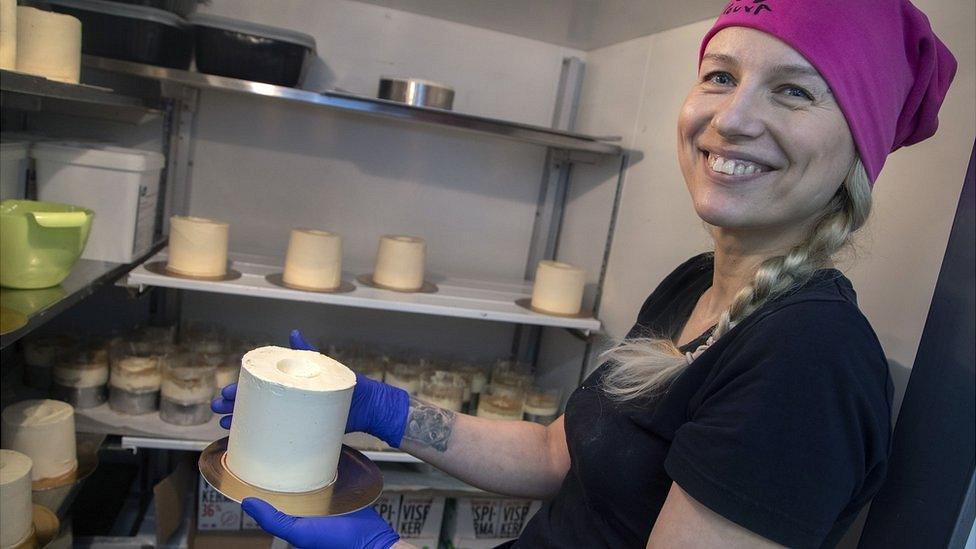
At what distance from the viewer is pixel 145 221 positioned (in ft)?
5.74

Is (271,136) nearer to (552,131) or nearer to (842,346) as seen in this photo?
(552,131)

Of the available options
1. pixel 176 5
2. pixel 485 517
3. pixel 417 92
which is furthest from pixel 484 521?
pixel 176 5

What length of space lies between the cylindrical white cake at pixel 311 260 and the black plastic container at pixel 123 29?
52cm

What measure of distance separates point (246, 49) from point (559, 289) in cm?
96

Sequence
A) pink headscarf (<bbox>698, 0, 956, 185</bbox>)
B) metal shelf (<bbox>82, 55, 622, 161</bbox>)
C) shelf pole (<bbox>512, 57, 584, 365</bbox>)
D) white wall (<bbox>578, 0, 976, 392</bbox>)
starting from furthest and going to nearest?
shelf pole (<bbox>512, 57, 584, 365</bbox>) → metal shelf (<bbox>82, 55, 622, 161</bbox>) → white wall (<bbox>578, 0, 976, 392</bbox>) → pink headscarf (<bbox>698, 0, 956, 185</bbox>)

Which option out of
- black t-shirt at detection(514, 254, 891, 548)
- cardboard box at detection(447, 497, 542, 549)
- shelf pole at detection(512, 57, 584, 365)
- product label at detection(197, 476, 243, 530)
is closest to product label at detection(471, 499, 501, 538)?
cardboard box at detection(447, 497, 542, 549)

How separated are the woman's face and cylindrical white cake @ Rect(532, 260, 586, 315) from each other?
3.12 ft

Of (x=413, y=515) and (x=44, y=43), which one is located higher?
(x=44, y=43)

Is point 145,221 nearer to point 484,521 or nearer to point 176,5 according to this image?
point 176,5

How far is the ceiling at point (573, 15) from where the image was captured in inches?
62.2

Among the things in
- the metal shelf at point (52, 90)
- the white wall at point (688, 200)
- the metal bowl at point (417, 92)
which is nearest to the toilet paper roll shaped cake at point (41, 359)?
the metal shelf at point (52, 90)

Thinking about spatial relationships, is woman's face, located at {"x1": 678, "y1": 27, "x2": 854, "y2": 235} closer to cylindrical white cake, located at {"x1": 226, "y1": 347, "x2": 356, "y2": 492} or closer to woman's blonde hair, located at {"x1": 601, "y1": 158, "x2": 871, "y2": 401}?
woman's blonde hair, located at {"x1": 601, "y1": 158, "x2": 871, "y2": 401}

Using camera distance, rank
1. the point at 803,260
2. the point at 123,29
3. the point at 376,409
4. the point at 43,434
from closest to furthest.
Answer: the point at 803,260
the point at 376,409
the point at 43,434
the point at 123,29

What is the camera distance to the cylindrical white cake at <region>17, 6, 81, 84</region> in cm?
132
